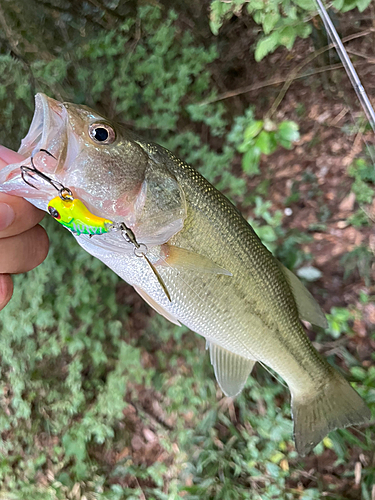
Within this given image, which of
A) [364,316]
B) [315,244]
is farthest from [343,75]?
[364,316]

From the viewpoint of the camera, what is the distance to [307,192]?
2266 mm

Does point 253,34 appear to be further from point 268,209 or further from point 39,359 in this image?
point 39,359

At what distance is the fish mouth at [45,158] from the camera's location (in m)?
0.91

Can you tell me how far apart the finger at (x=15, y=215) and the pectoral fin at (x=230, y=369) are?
92cm

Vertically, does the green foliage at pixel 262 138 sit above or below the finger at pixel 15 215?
above

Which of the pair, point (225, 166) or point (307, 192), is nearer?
point (307, 192)

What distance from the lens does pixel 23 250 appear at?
124cm

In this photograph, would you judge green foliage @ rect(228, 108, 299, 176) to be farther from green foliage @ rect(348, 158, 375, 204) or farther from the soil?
green foliage @ rect(348, 158, 375, 204)

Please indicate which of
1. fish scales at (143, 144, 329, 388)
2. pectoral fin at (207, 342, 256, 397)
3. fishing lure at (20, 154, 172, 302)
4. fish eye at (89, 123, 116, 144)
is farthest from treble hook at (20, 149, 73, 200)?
pectoral fin at (207, 342, 256, 397)

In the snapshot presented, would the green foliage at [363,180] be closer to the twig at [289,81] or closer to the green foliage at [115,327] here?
the green foliage at [115,327]

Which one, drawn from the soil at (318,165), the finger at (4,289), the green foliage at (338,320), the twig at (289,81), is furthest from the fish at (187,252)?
the twig at (289,81)

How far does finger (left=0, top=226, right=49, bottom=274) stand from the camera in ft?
3.91

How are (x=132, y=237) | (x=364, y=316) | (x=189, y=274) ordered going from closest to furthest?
(x=132, y=237) < (x=189, y=274) < (x=364, y=316)

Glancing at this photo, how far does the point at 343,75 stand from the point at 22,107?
6.94 ft
